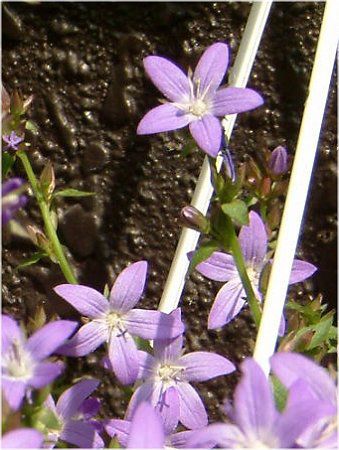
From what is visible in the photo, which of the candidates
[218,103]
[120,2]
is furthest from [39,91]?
[218,103]

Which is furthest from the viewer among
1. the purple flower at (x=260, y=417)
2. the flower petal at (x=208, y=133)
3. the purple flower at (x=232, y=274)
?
the purple flower at (x=232, y=274)

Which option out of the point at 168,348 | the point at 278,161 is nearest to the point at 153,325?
the point at 168,348

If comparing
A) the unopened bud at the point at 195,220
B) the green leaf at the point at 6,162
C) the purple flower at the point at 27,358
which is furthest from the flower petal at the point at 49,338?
A: the green leaf at the point at 6,162

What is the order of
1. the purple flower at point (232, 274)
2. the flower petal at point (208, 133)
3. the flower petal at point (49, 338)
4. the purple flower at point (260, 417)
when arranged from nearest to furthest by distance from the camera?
the purple flower at point (260, 417) → the flower petal at point (49, 338) → the flower petal at point (208, 133) → the purple flower at point (232, 274)

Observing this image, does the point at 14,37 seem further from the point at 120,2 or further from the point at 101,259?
the point at 101,259

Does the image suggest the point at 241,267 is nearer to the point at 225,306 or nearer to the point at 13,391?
the point at 225,306

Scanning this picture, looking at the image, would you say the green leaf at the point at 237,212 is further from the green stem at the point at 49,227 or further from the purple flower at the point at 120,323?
the green stem at the point at 49,227
